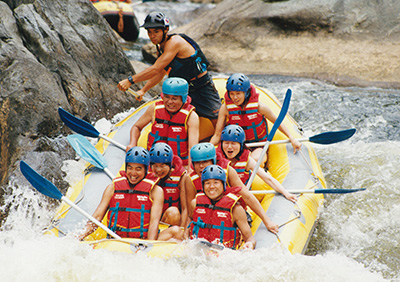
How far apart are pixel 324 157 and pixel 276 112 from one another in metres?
1.21

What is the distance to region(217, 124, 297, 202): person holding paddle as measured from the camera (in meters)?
4.60

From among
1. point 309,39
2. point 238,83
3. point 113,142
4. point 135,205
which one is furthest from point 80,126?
point 309,39

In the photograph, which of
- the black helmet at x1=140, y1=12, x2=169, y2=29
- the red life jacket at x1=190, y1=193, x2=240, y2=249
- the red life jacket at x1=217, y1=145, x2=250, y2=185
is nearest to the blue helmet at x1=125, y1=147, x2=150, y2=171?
the red life jacket at x1=190, y1=193, x2=240, y2=249

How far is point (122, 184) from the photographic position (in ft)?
13.6

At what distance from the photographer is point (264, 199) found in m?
4.80

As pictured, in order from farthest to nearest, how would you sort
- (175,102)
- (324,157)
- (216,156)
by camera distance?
(324,157) → (175,102) → (216,156)

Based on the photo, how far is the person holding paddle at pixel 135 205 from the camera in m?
4.08

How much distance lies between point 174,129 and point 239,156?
0.69 metres

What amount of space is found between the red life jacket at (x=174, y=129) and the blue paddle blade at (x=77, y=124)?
80 centimetres

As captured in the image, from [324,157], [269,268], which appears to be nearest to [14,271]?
[269,268]

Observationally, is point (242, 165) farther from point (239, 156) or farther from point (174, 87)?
point (174, 87)

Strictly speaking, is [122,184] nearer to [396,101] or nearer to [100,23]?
[100,23]

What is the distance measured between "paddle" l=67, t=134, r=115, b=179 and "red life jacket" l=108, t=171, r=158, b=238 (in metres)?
0.80

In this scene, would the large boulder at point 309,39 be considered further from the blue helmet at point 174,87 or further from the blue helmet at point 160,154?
the blue helmet at point 160,154
